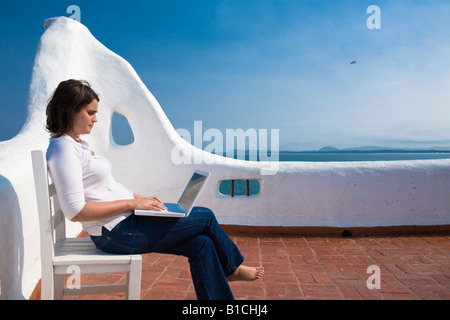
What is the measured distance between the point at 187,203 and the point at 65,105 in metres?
0.81

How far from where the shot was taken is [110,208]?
1.65 m

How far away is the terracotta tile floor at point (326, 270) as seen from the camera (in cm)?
257

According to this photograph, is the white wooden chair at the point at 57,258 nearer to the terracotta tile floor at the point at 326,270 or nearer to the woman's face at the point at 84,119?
the woman's face at the point at 84,119

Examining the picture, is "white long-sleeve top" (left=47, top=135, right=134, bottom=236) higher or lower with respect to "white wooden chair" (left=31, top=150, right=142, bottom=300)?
higher

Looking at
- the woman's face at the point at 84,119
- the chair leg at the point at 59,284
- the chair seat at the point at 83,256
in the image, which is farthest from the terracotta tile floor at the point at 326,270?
the woman's face at the point at 84,119

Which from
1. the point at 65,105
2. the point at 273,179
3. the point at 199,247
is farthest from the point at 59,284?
the point at 273,179

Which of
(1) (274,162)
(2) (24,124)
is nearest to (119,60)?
(2) (24,124)

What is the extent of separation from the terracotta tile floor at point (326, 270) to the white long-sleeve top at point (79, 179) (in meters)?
1.08

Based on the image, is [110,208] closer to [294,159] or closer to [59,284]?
[59,284]

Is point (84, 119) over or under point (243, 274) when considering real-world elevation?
over

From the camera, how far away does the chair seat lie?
1616 mm

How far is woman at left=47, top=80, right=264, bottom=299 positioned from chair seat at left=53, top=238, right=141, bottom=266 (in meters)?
0.05

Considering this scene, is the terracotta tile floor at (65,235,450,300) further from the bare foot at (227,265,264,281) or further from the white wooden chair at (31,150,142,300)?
the white wooden chair at (31,150,142,300)

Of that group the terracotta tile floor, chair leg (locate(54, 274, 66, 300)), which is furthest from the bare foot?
chair leg (locate(54, 274, 66, 300))
